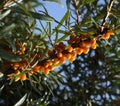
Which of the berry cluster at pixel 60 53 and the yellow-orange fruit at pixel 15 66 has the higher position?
the yellow-orange fruit at pixel 15 66

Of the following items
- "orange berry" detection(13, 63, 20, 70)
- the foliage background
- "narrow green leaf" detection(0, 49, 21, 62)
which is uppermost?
"narrow green leaf" detection(0, 49, 21, 62)

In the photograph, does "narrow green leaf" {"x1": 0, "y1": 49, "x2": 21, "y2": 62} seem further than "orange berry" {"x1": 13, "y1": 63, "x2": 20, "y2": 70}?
No

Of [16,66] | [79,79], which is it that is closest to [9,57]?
[16,66]

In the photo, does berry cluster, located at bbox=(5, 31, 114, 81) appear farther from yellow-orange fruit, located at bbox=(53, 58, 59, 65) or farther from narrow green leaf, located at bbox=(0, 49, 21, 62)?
narrow green leaf, located at bbox=(0, 49, 21, 62)

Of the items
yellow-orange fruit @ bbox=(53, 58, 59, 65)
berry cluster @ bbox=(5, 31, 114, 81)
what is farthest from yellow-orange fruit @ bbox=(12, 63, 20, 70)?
yellow-orange fruit @ bbox=(53, 58, 59, 65)

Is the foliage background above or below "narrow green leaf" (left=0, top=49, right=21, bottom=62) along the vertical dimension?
below

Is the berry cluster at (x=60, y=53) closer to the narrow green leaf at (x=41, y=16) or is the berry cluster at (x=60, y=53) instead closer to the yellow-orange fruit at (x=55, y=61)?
the yellow-orange fruit at (x=55, y=61)

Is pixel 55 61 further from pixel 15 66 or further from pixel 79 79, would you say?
pixel 79 79

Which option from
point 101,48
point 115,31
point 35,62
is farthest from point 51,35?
point 101,48

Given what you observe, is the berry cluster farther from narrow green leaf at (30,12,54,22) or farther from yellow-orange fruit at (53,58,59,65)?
narrow green leaf at (30,12,54,22)

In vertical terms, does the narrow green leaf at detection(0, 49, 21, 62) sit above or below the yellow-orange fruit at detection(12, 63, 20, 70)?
above

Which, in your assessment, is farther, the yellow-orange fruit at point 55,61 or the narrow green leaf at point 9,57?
the yellow-orange fruit at point 55,61

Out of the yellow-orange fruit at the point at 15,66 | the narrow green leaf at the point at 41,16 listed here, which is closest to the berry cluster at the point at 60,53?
the yellow-orange fruit at the point at 15,66
